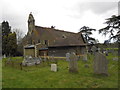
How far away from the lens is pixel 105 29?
20.6 m

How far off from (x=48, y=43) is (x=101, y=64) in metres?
25.4

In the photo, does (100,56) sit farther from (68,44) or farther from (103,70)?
(68,44)

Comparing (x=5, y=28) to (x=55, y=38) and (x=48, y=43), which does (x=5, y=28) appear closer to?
(x=48, y=43)

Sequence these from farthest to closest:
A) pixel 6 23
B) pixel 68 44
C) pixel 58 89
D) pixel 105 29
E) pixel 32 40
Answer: pixel 6 23 → pixel 32 40 → pixel 68 44 → pixel 105 29 → pixel 58 89

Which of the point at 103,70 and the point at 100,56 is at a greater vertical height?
the point at 100,56

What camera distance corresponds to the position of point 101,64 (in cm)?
990

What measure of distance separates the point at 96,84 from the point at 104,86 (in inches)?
21.5

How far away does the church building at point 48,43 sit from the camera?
31269 mm

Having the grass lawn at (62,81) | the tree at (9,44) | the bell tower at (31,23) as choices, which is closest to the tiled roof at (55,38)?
the bell tower at (31,23)

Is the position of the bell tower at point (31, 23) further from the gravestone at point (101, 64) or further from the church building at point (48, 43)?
the gravestone at point (101, 64)

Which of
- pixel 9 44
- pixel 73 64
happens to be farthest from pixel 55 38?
pixel 73 64

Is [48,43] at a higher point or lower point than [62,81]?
higher

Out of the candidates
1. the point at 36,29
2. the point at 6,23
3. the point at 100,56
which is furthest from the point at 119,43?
the point at 6,23

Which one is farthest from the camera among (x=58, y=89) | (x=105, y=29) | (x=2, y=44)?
(x=2, y=44)
